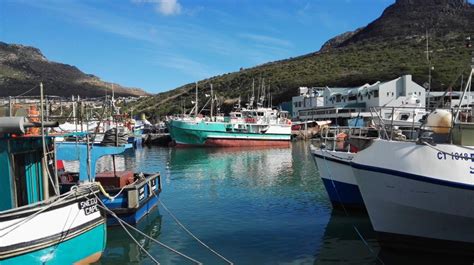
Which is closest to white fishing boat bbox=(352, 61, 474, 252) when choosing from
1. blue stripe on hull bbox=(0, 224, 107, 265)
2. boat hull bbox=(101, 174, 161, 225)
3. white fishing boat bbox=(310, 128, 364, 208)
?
white fishing boat bbox=(310, 128, 364, 208)

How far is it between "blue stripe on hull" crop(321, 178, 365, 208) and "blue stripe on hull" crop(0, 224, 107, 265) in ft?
30.5

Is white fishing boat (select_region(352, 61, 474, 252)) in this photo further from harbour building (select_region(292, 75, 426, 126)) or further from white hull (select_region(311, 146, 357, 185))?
harbour building (select_region(292, 75, 426, 126))

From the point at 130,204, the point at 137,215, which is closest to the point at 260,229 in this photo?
the point at 137,215

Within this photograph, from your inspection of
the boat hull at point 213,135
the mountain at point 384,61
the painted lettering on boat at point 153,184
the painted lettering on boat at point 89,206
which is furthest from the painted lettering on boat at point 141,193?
the mountain at point 384,61

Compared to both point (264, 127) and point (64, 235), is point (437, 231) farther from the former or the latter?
point (264, 127)

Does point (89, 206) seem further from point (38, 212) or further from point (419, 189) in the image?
point (419, 189)

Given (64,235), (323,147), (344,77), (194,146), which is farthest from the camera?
(344,77)

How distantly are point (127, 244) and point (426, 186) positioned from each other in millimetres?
8723

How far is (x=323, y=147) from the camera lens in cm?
1884

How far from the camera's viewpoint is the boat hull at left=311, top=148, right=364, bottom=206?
17.2 meters

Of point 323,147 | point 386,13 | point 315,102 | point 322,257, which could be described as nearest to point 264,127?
point 315,102

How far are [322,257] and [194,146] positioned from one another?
50.1m

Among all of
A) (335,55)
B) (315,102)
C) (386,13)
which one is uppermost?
(386,13)

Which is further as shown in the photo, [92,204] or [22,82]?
[22,82]
